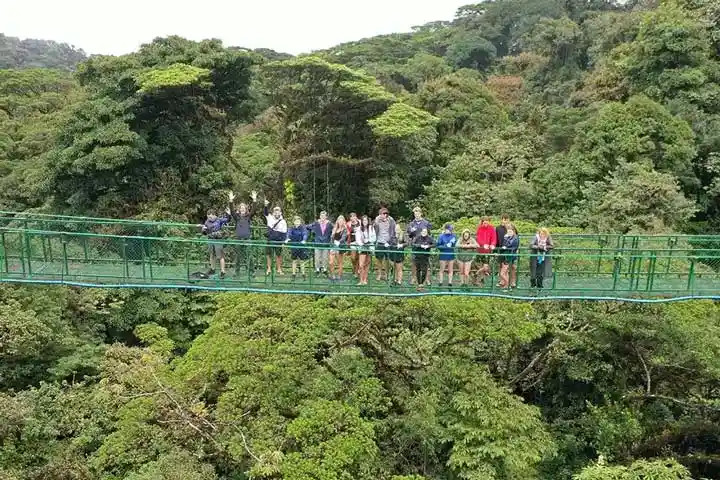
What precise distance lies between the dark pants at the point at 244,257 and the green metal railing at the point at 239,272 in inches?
0.6

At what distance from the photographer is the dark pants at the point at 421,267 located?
9828 millimetres

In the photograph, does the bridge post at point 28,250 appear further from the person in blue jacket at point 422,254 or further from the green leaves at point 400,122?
the green leaves at point 400,122

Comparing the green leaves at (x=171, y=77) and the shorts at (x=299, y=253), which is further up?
the green leaves at (x=171, y=77)

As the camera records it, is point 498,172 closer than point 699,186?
No

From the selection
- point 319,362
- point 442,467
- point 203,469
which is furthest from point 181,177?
point 442,467

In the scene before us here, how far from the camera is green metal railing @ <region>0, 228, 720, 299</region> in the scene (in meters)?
9.71

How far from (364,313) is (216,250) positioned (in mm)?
2936

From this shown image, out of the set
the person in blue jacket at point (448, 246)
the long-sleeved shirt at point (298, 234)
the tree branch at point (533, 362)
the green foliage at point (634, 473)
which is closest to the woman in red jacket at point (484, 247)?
the person in blue jacket at point (448, 246)

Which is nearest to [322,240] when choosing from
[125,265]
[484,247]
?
[484,247]

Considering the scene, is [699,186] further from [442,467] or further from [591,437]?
[442,467]

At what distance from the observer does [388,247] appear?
32.1 ft

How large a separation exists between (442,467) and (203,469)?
411cm

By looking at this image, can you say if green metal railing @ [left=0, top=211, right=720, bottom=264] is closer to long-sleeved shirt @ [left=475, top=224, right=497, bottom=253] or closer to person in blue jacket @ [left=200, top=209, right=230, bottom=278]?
person in blue jacket @ [left=200, top=209, right=230, bottom=278]

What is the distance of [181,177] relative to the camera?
19.1 meters
